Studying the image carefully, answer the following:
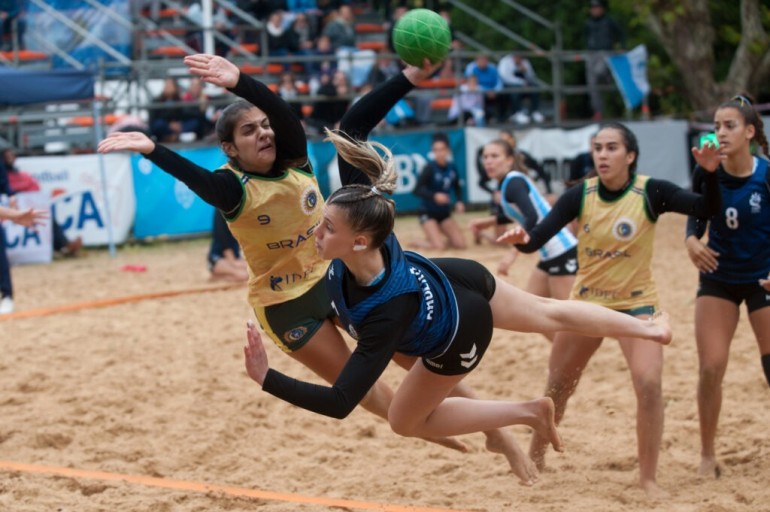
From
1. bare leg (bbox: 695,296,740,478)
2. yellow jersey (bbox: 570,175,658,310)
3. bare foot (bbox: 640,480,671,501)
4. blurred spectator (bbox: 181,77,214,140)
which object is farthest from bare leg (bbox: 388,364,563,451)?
blurred spectator (bbox: 181,77,214,140)

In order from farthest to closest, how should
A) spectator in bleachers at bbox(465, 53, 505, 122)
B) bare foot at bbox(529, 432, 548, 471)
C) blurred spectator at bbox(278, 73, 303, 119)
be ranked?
spectator in bleachers at bbox(465, 53, 505, 122)
blurred spectator at bbox(278, 73, 303, 119)
bare foot at bbox(529, 432, 548, 471)

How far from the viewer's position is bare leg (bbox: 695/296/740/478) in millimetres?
5668

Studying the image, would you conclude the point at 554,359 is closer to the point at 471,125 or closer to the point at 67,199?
the point at 67,199

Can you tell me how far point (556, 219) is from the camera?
5.79m

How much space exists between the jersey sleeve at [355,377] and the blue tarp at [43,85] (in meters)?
10.9

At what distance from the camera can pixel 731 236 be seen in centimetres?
572

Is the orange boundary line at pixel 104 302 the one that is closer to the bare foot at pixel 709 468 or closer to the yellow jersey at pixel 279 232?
the yellow jersey at pixel 279 232

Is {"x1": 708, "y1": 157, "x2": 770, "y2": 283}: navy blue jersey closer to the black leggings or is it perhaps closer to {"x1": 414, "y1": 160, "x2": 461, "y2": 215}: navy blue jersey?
the black leggings

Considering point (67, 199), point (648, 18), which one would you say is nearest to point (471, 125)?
point (648, 18)

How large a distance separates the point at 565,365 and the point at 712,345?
2.59 ft

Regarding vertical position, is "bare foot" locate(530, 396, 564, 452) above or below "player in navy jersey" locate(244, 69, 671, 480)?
below

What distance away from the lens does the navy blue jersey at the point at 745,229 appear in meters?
5.66

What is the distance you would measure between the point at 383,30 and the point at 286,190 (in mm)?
16992

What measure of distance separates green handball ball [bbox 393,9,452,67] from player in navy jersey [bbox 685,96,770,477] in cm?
166
